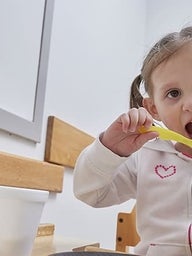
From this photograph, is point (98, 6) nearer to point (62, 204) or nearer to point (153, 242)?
point (62, 204)

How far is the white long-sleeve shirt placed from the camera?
1.62ft

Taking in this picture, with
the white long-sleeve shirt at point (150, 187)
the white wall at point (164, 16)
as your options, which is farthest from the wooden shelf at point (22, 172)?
the white wall at point (164, 16)

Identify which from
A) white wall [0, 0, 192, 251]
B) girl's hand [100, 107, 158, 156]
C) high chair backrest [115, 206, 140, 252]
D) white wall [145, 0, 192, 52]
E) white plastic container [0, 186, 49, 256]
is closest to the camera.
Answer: white plastic container [0, 186, 49, 256]

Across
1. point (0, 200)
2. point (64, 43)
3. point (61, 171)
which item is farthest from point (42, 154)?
point (0, 200)

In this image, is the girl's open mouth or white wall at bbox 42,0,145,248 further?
white wall at bbox 42,0,145,248

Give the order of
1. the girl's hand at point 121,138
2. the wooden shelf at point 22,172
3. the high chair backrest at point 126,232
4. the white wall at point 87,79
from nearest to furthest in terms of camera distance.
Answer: the girl's hand at point 121,138 < the wooden shelf at point 22,172 < the high chair backrest at point 126,232 < the white wall at point 87,79

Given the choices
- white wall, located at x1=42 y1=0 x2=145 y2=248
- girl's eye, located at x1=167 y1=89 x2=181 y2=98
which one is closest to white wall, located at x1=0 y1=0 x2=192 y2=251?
white wall, located at x1=42 y1=0 x2=145 y2=248

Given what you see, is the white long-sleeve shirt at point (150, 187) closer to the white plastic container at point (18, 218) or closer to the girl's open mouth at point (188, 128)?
the girl's open mouth at point (188, 128)

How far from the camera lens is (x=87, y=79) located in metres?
1.31

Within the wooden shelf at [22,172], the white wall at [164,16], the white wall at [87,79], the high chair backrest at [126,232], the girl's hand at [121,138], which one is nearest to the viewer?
the girl's hand at [121,138]

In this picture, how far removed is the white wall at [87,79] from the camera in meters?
1.06

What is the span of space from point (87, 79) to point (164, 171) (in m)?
0.81

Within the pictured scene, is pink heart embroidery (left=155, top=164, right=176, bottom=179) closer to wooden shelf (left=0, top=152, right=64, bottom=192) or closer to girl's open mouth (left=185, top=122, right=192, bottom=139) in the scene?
girl's open mouth (left=185, top=122, right=192, bottom=139)

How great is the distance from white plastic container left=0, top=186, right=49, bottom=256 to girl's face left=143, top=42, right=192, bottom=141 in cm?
23
